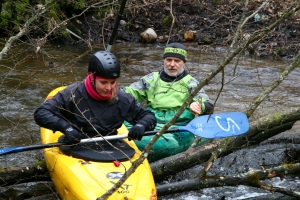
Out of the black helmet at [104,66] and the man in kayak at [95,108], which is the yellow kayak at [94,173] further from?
the black helmet at [104,66]

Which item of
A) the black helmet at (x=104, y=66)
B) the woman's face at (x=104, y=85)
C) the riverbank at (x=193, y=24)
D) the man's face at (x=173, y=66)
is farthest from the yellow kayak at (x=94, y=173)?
the riverbank at (x=193, y=24)

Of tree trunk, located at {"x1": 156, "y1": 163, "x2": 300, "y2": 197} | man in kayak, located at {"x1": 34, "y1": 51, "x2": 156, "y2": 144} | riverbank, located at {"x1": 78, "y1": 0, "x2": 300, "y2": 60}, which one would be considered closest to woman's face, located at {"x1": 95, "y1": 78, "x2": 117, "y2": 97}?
man in kayak, located at {"x1": 34, "y1": 51, "x2": 156, "y2": 144}

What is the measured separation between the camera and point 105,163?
13.0 ft

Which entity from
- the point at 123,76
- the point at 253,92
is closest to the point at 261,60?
the point at 253,92

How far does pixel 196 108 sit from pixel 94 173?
175cm

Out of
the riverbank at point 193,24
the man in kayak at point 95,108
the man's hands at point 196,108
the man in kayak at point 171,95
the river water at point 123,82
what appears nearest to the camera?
the man in kayak at point 95,108

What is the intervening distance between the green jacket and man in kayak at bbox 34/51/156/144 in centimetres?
96

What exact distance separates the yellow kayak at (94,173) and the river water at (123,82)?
0.96m

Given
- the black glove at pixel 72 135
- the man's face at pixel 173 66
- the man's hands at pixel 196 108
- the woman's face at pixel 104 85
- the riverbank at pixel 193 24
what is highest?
the riverbank at pixel 193 24

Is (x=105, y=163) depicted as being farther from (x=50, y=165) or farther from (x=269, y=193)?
(x=269, y=193)

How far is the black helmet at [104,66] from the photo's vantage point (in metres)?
4.06

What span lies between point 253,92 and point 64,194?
18.1 ft

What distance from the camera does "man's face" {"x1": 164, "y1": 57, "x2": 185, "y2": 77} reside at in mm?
5484

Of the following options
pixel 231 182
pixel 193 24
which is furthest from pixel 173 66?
pixel 193 24
